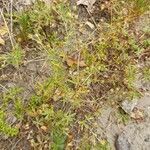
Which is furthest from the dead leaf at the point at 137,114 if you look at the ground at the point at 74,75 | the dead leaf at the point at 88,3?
the dead leaf at the point at 88,3

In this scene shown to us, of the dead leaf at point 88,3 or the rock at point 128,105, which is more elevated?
the dead leaf at point 88,3

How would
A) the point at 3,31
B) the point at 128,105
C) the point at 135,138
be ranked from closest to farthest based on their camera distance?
the point at 135,138 < the point at 128,105 < the point at 3,31

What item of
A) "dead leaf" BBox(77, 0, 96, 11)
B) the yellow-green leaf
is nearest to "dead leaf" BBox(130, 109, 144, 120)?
"dead leaf" BBox(77, 0, 96, 11)

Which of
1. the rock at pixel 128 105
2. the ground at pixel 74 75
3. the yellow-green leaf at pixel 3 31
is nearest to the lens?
the ground at pixel 74 75

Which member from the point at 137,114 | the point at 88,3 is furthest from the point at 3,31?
the point at 137,114

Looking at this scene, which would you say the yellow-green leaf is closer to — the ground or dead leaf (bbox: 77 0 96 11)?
the ground

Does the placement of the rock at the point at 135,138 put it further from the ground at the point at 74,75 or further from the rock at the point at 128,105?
the rock at the point at 128,105

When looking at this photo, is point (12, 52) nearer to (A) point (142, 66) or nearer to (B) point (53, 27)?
(B) point (53, 27)

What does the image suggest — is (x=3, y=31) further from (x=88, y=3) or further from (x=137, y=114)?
(x=137, y=114)
